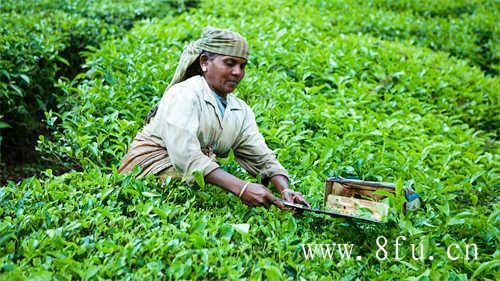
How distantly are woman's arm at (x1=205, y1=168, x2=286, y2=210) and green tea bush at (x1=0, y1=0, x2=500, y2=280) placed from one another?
0.23ft

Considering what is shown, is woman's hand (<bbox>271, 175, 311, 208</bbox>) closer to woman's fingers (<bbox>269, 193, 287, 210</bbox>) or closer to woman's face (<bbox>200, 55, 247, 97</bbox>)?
woman's fingers (<bbox>269, 193, 287, 210</bbox>)

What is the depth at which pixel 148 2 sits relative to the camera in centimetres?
827

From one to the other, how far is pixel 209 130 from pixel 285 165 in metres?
0.84


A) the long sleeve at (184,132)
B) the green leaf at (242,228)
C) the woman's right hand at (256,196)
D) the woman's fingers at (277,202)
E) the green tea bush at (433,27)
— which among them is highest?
the long sleeve at (184,132)

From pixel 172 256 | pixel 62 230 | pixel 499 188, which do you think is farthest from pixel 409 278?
pixel 499 188

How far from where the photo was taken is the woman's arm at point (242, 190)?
252 centimetres

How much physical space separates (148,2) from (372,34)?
137 inches

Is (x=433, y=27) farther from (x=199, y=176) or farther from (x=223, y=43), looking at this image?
(x=199, y=176)

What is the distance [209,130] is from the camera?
110 inches

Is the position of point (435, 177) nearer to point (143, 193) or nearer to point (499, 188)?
point (499, 188)

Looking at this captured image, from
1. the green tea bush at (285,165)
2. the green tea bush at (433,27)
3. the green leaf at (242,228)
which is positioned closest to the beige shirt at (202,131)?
the green tea bush at (285,165)

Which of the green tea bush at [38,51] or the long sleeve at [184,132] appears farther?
the green tea bush at [38,51]

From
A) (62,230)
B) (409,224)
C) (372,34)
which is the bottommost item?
(372,34)

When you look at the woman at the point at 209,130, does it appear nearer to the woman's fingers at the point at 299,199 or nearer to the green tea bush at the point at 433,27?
the woman's fingers at the point at 299,199
